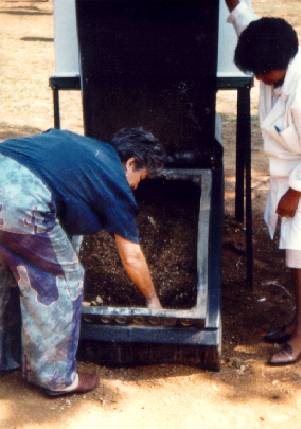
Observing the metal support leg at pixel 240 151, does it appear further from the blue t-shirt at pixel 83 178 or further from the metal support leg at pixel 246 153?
the blue t-shirt at pixel 83 178

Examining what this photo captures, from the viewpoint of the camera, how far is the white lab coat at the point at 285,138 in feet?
10.8

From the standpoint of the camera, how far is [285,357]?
3.67m

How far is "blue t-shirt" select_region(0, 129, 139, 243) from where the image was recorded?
9.71ft

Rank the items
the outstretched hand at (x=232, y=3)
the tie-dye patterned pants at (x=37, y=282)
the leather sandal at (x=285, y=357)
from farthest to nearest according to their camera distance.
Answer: the outstretched hand at (x=232, y=3), the leather sandal at (x=285, y=357), the tie-dye patterned pants at (x=37, y=282)

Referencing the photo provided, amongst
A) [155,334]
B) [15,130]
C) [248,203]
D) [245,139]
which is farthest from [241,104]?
[15,130]

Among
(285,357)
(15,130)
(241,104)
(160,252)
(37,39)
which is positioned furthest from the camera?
(37,39)

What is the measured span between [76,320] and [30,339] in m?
0.21

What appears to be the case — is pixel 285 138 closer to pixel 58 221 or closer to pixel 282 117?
pixel 282 117

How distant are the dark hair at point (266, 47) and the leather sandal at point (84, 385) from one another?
153 centimetres

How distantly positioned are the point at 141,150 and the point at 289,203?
0.75 meters

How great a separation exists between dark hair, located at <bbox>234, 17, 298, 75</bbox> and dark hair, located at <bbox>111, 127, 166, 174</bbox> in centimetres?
56

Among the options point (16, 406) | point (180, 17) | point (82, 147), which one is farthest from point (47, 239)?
point (180, 17)

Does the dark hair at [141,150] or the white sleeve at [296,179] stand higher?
the dark hair at [141,150]

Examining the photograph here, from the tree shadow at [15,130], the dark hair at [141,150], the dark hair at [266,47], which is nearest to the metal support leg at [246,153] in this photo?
the dark hair at [266,47]
